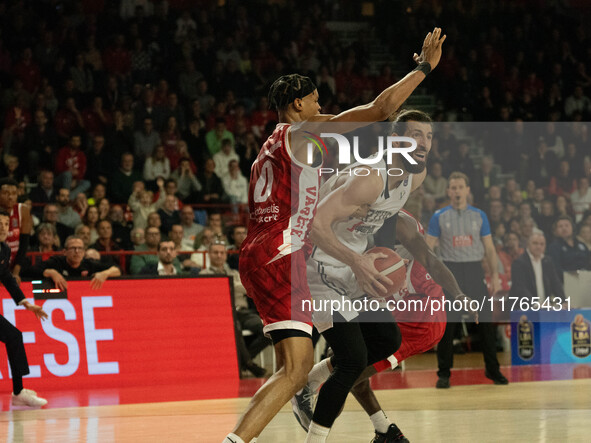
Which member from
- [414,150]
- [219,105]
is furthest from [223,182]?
[414,150]

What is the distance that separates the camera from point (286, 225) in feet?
15.0

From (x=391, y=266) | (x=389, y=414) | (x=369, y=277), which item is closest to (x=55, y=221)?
(x=389, y=414)

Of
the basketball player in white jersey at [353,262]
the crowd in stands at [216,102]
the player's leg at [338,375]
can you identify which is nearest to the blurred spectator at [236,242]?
the crowd in stands at [216,102]

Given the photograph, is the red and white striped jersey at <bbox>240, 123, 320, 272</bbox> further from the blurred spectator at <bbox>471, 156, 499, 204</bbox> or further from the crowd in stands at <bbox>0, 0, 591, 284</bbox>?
the blurred spectator at <bbox>471, 156, 499, 204</bbox>

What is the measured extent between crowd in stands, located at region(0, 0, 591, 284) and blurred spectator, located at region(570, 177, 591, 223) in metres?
0.03

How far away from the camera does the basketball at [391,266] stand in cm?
→ 577

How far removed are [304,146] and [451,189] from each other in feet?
16.5

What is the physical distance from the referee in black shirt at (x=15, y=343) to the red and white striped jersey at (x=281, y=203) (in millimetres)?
4069

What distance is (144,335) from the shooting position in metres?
9.61

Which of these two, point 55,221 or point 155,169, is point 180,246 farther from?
point 155,169

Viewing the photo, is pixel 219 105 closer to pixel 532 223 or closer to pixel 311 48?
pixel 311 48

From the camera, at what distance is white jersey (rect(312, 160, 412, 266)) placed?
5566mm

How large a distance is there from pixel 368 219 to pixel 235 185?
8.83 metres

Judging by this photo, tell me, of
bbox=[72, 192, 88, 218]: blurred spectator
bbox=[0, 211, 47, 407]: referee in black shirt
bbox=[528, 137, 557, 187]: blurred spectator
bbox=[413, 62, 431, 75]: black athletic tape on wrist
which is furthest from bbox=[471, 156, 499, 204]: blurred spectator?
bbox=[413, 62, 431, 75]: black athletic tape on wrist
